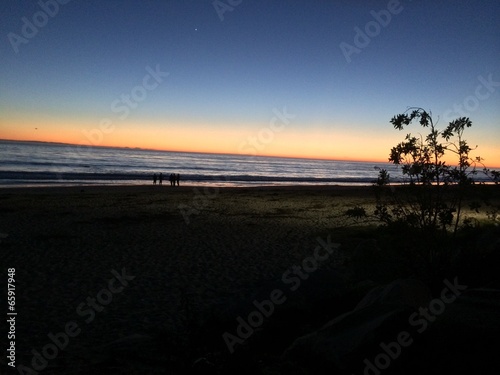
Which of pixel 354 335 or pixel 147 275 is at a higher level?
pixel 354 335

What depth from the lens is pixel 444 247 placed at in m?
7.27

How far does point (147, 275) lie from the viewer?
1044 centimetres

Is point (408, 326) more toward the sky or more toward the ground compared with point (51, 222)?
more toward the sky

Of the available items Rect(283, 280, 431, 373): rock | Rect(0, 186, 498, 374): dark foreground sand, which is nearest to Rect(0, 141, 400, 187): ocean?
Rect(0, 186, 498, 374): dark foreground sand

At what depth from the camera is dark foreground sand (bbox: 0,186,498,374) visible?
5746 millimetres

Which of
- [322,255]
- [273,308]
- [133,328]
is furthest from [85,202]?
[273,308]

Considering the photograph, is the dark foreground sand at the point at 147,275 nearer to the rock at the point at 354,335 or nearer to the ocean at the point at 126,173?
the rock at the point at 354,335

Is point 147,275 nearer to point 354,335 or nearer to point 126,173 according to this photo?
point 354,335

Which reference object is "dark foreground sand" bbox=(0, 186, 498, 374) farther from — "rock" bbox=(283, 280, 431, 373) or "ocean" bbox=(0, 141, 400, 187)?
"ocean" bbox=(0, 141, 400, 187)

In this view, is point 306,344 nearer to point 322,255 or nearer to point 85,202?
point 322,255

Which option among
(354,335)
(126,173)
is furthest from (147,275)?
(126,173)

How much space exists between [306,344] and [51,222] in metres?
17.3

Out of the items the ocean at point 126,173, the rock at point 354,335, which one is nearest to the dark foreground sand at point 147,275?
the rock at point 354,335

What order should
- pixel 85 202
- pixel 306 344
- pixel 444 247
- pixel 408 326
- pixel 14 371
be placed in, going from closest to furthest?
1. pixel 408 326
2. pixel 306 344
3. pixel 14 371
4. pixel 444 247
5. pixel 85 202
